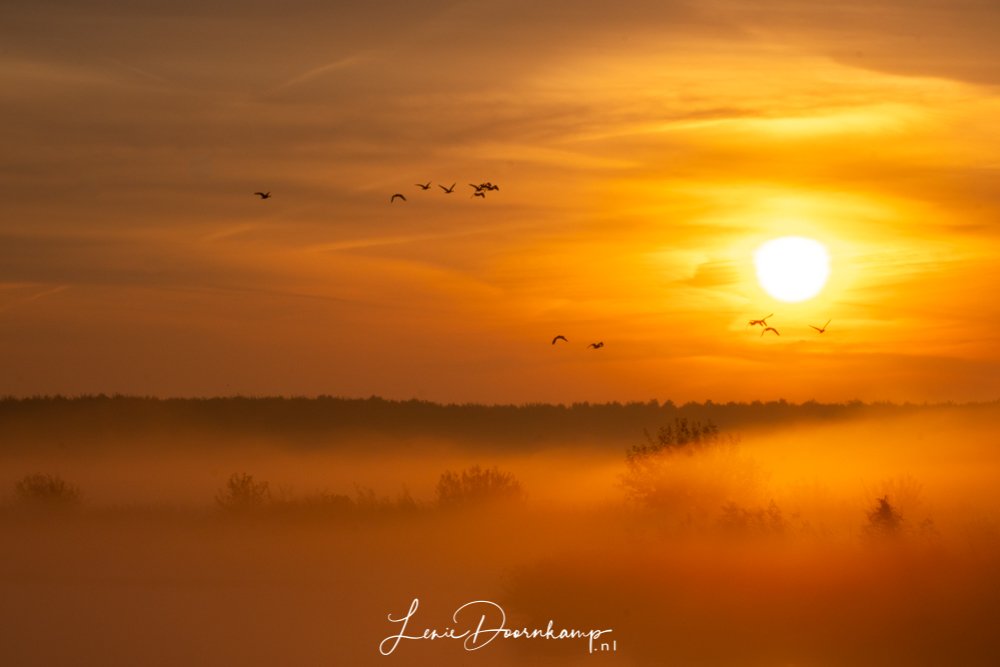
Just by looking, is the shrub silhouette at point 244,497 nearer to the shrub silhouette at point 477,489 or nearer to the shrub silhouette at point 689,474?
the shrub silhouette at point 477,489

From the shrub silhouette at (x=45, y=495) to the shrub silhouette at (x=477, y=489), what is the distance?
65.6 ft

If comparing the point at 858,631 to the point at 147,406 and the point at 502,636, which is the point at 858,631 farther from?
the point at 147,406

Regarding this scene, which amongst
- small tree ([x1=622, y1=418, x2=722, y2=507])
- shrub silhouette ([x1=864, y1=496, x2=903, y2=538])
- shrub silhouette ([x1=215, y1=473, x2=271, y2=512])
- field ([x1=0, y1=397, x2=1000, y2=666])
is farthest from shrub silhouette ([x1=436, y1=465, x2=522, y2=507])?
shrub silhouette ([x1=864, y1=496, x2=903, y2=538])

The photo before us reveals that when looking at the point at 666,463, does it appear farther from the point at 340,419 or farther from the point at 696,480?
the point at 340,419

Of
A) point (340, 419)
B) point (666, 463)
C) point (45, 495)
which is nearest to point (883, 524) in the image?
point (666, 463)

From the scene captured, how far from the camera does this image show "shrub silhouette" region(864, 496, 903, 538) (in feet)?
167

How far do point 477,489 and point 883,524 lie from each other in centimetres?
3242

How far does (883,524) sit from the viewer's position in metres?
51.2

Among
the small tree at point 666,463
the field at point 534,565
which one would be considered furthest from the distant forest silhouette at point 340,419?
the small tree at point 666,463

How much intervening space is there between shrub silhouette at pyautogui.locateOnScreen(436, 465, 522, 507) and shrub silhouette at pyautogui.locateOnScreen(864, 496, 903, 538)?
2890 centimetres

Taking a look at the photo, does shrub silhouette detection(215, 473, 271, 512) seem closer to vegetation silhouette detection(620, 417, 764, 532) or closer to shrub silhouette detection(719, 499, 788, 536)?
vegetation silhouette detection(620, 417, 764, 532)

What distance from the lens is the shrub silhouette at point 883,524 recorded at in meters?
50.9

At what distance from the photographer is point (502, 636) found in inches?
1885

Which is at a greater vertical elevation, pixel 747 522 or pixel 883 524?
pixel 747 522
